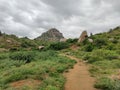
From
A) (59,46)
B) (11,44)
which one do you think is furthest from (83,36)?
(11,44)

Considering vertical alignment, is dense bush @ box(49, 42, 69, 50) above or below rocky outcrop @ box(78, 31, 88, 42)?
below

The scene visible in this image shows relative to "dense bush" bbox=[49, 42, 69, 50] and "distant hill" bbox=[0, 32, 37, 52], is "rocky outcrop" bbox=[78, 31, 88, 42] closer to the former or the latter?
"dense bush" bbox=[49, 42, 69, 50]

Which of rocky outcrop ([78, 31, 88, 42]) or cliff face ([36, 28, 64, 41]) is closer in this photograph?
rocky outcrop ([78, 31, 88, 42])

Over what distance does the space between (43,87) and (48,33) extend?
105 meters

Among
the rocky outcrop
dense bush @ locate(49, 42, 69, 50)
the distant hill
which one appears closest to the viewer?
dense bush @ locate(49, 42, 69, 50)

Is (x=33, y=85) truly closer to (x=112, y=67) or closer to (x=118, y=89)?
(x=118, y=89)

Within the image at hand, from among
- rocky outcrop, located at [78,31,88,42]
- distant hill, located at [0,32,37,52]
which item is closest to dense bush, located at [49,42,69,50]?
rocky outcrop, located at [78,31,88,42]

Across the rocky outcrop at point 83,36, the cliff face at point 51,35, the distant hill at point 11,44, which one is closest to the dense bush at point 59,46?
the rocky outcrop at point 83,36

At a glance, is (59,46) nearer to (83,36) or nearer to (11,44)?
(83,36)

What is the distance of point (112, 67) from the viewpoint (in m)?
16.4

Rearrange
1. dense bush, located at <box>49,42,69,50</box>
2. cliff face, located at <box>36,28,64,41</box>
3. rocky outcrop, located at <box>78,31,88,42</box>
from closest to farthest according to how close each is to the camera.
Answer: dense bush, located at <box>49,42,69,50</box> < rocky outcrop, located at <box>78,31,88,42</box> < cliff face, located at <box>36,28,64,41</box>

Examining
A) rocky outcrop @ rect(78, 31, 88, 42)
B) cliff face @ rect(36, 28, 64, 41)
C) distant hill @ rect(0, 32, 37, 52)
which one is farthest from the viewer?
cliff face @ rect(36, 28, 64, 41)


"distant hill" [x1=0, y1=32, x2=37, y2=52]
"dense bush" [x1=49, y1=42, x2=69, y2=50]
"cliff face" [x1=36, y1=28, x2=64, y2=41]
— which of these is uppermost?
"cliff face" [x1=36, y1=28, x2=64, y2=41]

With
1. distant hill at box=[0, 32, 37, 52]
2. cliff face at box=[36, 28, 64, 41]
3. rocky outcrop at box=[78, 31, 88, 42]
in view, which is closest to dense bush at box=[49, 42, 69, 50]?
rocky outcrop at box=[78, 31, 88, 42]
